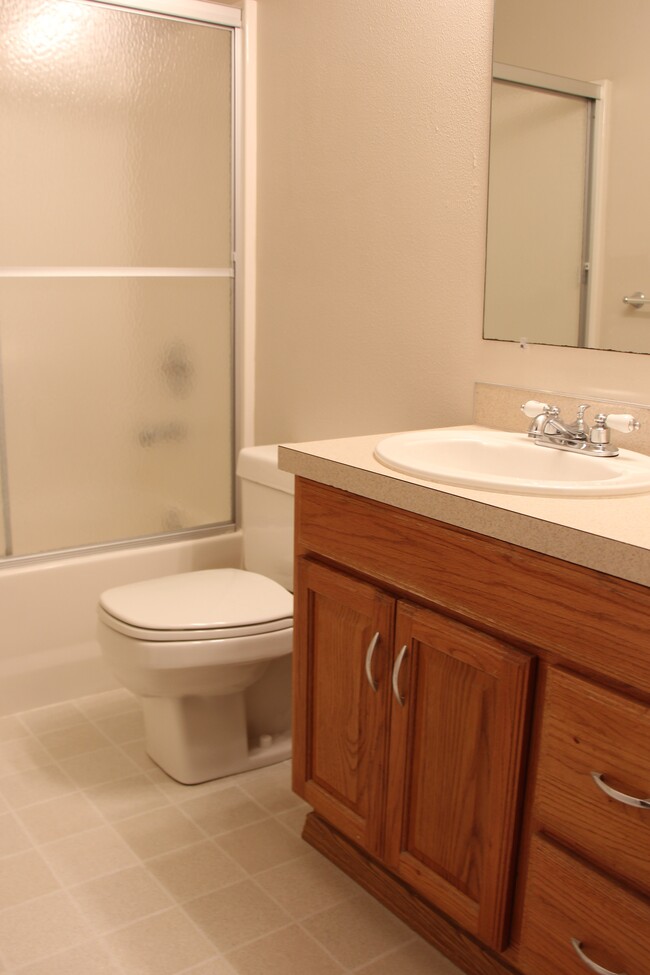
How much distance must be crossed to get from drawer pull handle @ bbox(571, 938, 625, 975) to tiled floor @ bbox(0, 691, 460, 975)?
40 cm

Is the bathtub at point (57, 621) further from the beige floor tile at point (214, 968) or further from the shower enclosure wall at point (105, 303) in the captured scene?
the beige floor tile at point (214, 968)

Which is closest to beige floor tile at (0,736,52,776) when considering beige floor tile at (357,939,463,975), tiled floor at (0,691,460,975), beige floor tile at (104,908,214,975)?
tiled floor at (0,691,460,975)

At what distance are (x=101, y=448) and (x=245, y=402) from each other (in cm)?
45

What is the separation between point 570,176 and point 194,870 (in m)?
1.51

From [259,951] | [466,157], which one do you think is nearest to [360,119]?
[466,157]

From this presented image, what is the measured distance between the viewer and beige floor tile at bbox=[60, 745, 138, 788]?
7.24 feet

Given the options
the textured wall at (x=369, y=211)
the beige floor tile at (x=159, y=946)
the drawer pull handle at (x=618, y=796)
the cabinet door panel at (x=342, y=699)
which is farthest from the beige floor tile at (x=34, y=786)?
the drawer pull handle at (x=618, y=796)

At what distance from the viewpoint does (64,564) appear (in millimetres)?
2551

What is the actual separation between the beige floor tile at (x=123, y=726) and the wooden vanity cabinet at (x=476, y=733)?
0.72 metres

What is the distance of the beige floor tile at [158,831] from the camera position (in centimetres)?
195

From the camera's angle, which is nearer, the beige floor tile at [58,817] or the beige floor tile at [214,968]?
the beige floor tile at [214,968]

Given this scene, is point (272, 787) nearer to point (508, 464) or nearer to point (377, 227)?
point (508, 464)

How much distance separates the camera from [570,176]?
1771 mm

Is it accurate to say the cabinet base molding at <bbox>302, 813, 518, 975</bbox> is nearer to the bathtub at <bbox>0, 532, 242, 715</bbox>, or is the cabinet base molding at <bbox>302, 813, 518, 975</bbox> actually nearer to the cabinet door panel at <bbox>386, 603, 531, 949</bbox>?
the cabinet door panel at <bbox>386, 603, 531, 949</bbox>
